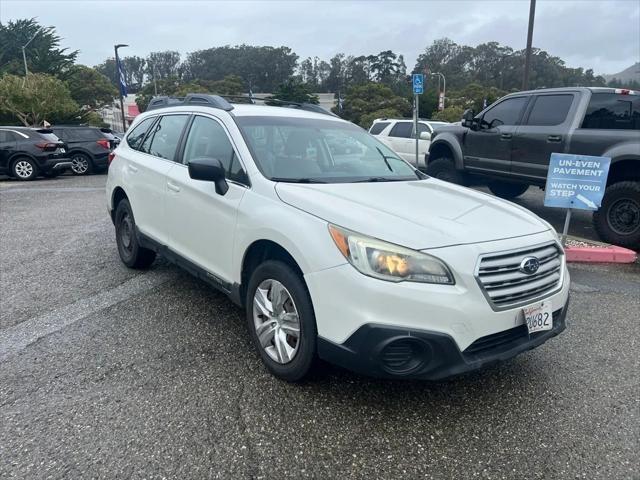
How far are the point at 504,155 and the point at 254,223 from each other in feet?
18.6

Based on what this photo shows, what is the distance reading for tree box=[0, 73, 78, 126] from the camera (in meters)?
24.3

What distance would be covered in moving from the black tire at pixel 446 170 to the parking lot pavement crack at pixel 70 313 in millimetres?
5509

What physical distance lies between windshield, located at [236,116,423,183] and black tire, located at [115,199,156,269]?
76.5 inches

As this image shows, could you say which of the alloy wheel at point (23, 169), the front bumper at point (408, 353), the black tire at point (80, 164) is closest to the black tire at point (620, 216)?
the front bumper at point (408, 353)

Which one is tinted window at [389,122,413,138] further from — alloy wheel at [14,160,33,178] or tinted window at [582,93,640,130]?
alloy wheel at [14,160,33,178]

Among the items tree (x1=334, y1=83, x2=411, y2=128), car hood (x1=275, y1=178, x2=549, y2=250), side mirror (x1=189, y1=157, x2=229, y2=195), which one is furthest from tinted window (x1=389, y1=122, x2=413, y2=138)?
tree (x1=334, y1=83, x2=411, y2=128)

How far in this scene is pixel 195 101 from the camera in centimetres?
433

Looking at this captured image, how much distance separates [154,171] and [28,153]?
11.9 meters

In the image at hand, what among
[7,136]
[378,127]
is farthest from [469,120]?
[7,136]

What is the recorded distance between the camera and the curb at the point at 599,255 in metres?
5.89

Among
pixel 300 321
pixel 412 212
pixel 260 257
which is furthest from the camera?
pixel 260 257

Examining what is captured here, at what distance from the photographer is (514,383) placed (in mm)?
3107

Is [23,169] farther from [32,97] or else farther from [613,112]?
[613,112]

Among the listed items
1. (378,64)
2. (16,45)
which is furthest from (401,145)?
(378,64)
